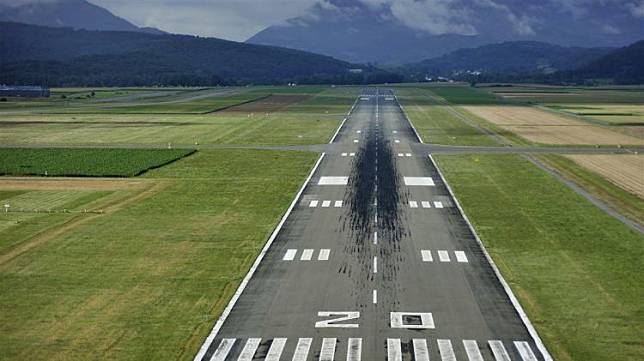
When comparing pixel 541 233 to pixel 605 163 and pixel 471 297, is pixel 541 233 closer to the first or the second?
pixel 471 297

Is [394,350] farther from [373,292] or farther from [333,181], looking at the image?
[333,181]

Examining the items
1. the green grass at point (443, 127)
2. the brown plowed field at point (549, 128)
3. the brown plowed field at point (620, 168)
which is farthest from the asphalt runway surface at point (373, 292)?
the brown plowed field at point (549, 128)

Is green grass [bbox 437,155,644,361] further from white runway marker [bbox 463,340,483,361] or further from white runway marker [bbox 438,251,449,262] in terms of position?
white runway marker [bbox 463,340,483,361]

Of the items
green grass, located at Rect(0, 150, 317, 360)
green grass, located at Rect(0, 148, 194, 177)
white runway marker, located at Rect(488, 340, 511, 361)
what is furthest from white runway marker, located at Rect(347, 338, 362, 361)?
green grass, located at Rect(0, 148, 194, 177)

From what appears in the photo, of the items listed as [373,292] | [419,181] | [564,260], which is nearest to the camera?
[373,292]

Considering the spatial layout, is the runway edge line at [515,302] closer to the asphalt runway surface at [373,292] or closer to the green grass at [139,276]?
the asphalt runway surface at [373,292]

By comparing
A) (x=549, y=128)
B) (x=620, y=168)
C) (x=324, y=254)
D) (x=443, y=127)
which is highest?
(x=324, y=254)

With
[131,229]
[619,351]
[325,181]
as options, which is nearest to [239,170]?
[325,181]

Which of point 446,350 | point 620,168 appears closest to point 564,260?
point 446,350
